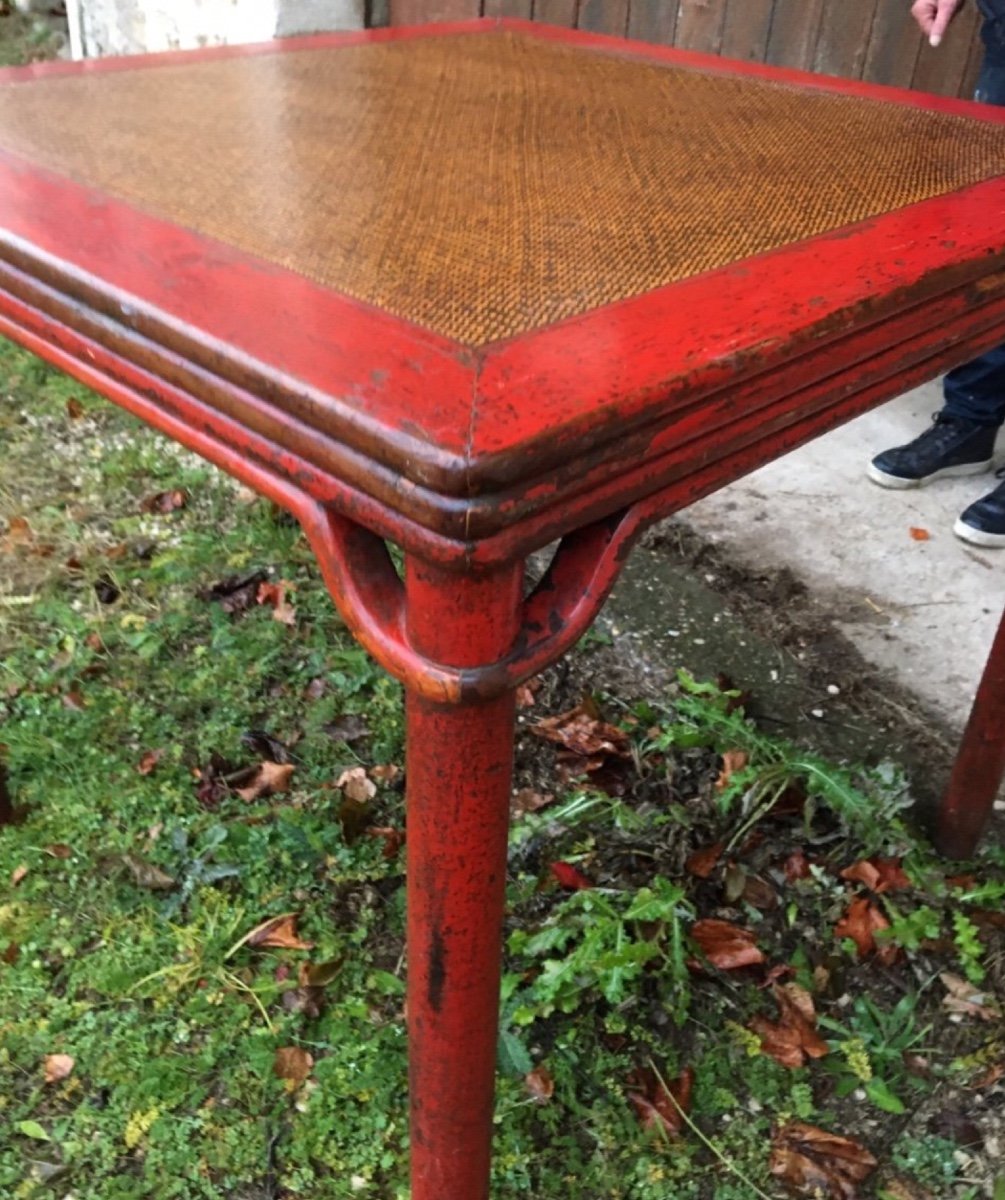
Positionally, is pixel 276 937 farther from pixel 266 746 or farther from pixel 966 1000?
pixel 966 1000

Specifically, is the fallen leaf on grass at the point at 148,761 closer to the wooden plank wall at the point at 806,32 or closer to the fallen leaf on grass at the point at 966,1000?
the fallen leaf on grass at the point at 966,1000

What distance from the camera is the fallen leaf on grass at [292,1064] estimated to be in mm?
1396

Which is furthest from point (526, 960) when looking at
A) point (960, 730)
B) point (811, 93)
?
point (811, 93)

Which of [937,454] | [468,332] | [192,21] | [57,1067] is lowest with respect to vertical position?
[57,1067]

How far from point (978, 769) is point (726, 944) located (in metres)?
0.43

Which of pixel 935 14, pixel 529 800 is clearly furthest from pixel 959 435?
pixel 529 800

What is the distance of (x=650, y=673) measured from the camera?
200 centimetres

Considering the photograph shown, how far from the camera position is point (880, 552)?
7.66ft

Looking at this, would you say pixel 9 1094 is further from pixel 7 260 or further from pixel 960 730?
pixel 960 730

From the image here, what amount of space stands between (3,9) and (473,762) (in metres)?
5.92

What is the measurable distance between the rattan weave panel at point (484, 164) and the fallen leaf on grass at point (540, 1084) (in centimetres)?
99

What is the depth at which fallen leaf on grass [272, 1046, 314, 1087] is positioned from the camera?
140cm

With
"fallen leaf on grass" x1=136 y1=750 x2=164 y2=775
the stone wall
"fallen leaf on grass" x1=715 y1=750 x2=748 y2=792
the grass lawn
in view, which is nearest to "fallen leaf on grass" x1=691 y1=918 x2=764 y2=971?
the grass lawn

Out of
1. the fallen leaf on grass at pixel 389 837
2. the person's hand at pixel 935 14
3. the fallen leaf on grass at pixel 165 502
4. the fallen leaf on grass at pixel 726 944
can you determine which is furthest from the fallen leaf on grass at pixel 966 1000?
the fallen leaf on grass at pixel 165 502
